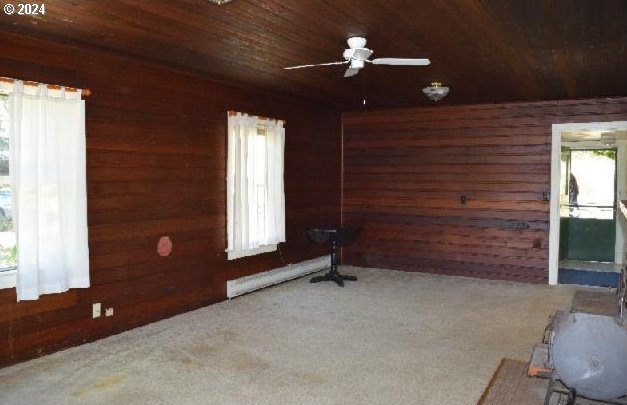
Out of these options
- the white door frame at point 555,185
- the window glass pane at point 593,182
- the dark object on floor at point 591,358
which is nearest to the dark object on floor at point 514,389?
the dark object on floor at point 591,358

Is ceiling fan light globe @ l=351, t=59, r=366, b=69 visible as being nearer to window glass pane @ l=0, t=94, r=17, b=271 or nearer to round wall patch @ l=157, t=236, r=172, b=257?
round wall patch @ l=157, t=236, r=172, b=257

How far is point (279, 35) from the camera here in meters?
3.65

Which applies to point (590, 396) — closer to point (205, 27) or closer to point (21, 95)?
point (205, 27)

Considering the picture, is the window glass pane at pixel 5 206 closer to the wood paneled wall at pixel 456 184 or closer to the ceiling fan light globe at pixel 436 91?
the ceiling fan light globe at pixel 436 91

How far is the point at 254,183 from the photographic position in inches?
229

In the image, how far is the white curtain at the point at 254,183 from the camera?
5.47 meters

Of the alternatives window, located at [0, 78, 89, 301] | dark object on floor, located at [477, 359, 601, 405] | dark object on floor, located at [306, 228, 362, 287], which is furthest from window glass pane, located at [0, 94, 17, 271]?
dark object on floor, located at [306, 228, 362, 287]

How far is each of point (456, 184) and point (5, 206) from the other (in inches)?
214

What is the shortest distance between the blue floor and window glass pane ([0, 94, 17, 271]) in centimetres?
627

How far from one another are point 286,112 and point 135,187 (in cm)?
256

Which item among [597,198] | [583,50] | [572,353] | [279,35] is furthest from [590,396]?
[597,198]

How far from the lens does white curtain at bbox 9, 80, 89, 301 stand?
3543 millimetres

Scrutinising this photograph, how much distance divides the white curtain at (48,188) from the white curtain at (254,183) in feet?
5.88

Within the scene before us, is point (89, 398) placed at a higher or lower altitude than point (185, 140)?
lower
